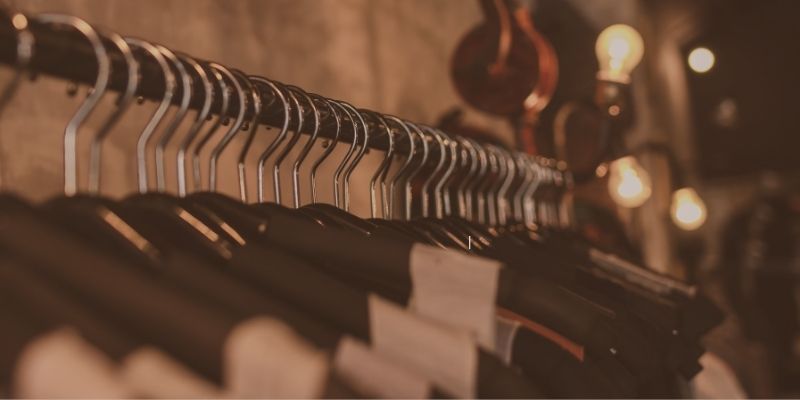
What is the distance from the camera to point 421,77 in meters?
2.02

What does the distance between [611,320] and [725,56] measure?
542 cm

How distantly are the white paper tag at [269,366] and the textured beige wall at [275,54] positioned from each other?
2.31 ft

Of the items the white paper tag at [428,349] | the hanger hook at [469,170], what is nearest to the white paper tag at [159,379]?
the white paper tag at [428,349]

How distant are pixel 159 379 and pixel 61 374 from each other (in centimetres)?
4

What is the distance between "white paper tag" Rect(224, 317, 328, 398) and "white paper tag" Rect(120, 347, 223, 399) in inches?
0.6

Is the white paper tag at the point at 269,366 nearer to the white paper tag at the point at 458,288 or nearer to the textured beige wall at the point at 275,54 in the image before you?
the white paper tag at the point at 458,288

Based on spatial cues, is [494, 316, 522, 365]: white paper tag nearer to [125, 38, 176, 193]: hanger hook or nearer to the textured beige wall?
[125, 38, 176, 193]: hanger hook

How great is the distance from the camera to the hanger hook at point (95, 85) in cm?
46

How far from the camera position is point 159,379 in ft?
1.10

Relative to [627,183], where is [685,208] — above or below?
above

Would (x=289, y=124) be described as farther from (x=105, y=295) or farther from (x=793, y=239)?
(x=793, y=239)

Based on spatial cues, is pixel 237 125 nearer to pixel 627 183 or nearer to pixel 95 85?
pixel 95 85

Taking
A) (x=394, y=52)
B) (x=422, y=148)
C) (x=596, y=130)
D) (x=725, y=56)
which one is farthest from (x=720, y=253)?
(x=422, y=148)

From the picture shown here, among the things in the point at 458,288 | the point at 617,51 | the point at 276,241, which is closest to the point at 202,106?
the point at 276,241
